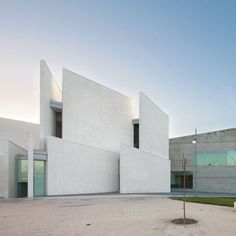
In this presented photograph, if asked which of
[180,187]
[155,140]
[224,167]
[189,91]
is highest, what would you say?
[189,91]

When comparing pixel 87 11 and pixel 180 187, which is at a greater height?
pixel 87 11

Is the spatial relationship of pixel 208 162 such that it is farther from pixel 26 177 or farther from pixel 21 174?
pixel 21 174

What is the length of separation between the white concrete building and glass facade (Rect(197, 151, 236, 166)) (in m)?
5.24

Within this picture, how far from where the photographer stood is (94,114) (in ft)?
116

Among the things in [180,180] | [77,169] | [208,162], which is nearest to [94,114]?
[77,169]

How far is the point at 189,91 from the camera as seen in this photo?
27906 mm

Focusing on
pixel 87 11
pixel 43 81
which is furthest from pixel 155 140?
pixel 87 11

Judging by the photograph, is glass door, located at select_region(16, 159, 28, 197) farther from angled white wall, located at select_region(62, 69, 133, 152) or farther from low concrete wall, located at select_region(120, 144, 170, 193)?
low concrete wall, located at select_region(120, 144, 170, 193)

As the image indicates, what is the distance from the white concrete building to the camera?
94.3 feet

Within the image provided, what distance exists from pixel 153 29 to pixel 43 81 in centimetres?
1536

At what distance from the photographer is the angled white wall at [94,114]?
33.2 m

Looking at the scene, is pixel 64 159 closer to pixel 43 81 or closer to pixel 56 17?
pixel 43 81

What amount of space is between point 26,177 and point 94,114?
10.5m

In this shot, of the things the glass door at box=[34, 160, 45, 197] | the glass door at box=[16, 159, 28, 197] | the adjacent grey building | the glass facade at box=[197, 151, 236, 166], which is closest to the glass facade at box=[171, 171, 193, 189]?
the adjacent grey building
